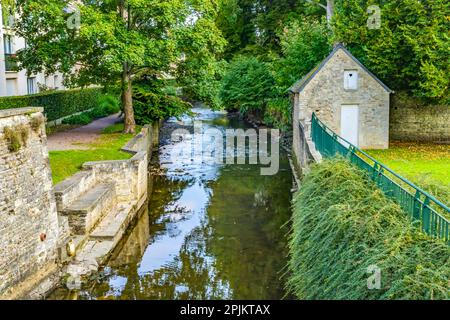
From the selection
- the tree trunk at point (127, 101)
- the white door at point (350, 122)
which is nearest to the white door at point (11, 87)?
the tree trunk at point (127, 101)

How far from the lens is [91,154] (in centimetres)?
1886

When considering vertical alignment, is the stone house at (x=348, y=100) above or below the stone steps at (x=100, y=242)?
above

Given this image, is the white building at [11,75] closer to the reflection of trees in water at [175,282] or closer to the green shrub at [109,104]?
the green shrub at [109,104]

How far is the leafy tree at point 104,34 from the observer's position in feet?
63.9

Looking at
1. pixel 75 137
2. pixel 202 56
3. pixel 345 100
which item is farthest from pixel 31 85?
pixel 345 100

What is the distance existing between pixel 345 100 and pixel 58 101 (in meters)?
16.0

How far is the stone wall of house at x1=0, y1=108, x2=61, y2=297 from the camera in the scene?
9.58 m

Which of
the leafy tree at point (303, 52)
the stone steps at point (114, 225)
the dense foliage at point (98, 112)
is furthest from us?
the dense foliage at point (98, 112)

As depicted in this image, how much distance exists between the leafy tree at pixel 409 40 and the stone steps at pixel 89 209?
1349 centimetres

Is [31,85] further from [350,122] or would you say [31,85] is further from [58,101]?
[350,122]

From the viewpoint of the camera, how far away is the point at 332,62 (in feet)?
79.6

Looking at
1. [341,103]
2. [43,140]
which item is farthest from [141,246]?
[341,103]
